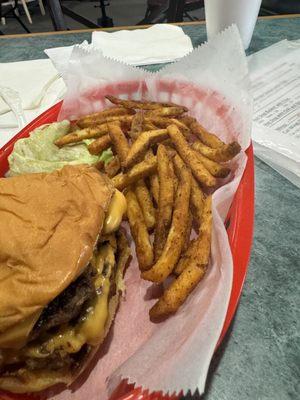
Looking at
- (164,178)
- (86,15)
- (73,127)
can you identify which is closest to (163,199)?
(164,178)

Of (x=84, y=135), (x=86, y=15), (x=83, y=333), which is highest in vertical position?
(x=84, y=135)

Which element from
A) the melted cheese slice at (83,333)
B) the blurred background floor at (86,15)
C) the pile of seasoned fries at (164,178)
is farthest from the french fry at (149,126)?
the blurred background floor at (86,15)

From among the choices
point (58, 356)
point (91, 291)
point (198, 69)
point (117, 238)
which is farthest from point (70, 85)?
point (58, 356)

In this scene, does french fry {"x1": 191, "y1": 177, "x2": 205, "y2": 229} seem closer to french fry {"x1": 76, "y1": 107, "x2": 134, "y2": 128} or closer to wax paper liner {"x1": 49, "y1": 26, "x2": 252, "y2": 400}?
wax paper liner {"x1": 49, "y1": 26, "x2": 252, "y2": 400}

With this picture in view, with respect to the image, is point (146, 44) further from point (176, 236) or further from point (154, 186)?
point (176, 236)

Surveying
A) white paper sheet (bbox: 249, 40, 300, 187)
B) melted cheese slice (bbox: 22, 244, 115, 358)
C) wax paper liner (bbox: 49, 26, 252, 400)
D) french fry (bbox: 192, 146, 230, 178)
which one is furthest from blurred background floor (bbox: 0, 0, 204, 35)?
melted cheese slice (bbox: 22, 244, 115, 358)

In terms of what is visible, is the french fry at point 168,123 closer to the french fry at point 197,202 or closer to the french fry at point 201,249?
the french fry at point 197,202
